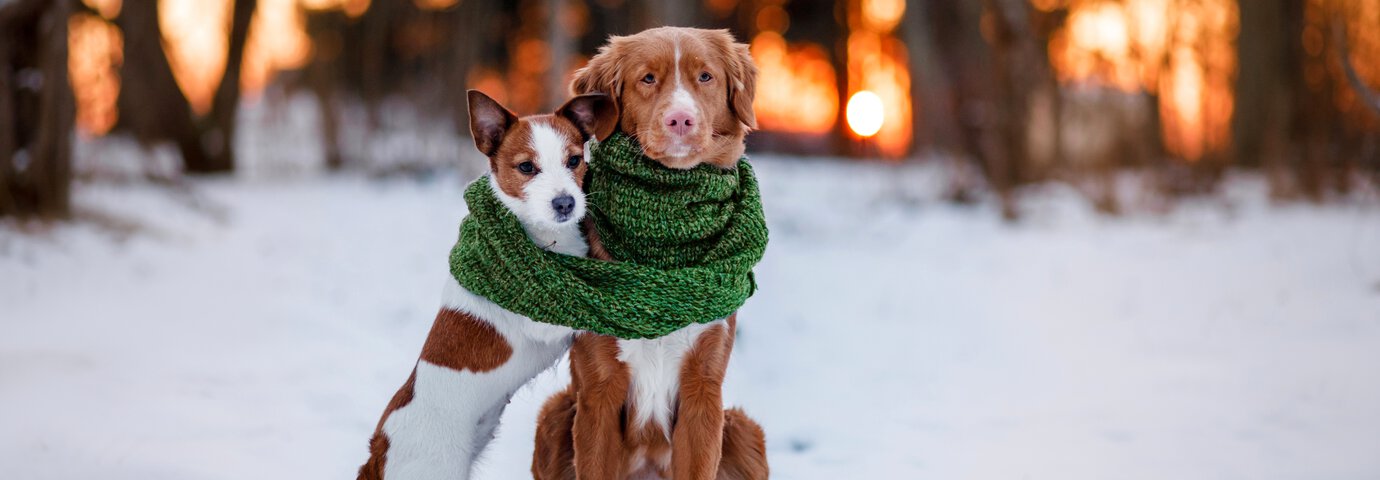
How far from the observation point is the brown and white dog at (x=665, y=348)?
3176 mm

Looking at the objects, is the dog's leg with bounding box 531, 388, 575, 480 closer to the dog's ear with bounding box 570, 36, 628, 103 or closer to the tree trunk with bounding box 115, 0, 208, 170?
the dog's ear with bounding box 570, 36, 628, 103

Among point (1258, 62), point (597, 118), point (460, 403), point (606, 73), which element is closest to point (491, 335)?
point (460, 403)

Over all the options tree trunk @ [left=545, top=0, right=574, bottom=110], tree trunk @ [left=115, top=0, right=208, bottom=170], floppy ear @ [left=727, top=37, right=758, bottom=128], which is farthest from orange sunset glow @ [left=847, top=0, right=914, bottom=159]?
floppy ear @ [left=727, top=37, right=758, bottom=128]

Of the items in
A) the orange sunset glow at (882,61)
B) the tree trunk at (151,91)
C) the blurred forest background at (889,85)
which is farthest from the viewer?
the orange sunset glow at (882,61)

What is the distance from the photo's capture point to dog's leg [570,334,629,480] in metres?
3.19

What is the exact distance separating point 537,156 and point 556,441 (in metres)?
1.03

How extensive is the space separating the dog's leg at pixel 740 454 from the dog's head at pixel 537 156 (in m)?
1.00

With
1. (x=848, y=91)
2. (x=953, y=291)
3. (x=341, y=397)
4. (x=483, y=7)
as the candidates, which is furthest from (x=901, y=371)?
(x=848, y=91)

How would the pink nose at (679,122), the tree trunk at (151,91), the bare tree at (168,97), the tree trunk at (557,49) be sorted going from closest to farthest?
the pink nose at (679,122), the tree trunk at (557,49), the tree trunk at (151,91), the bare tree at (168,97)

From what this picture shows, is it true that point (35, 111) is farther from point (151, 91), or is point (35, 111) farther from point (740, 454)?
point (740, 454)

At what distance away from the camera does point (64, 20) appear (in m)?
7.77

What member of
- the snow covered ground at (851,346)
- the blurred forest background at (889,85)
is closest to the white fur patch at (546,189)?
the snow covered ground at (851,346)

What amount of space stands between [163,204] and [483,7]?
30.3ft

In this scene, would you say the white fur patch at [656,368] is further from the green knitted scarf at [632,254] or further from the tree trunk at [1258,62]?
the tree trunk at [1258,62]
